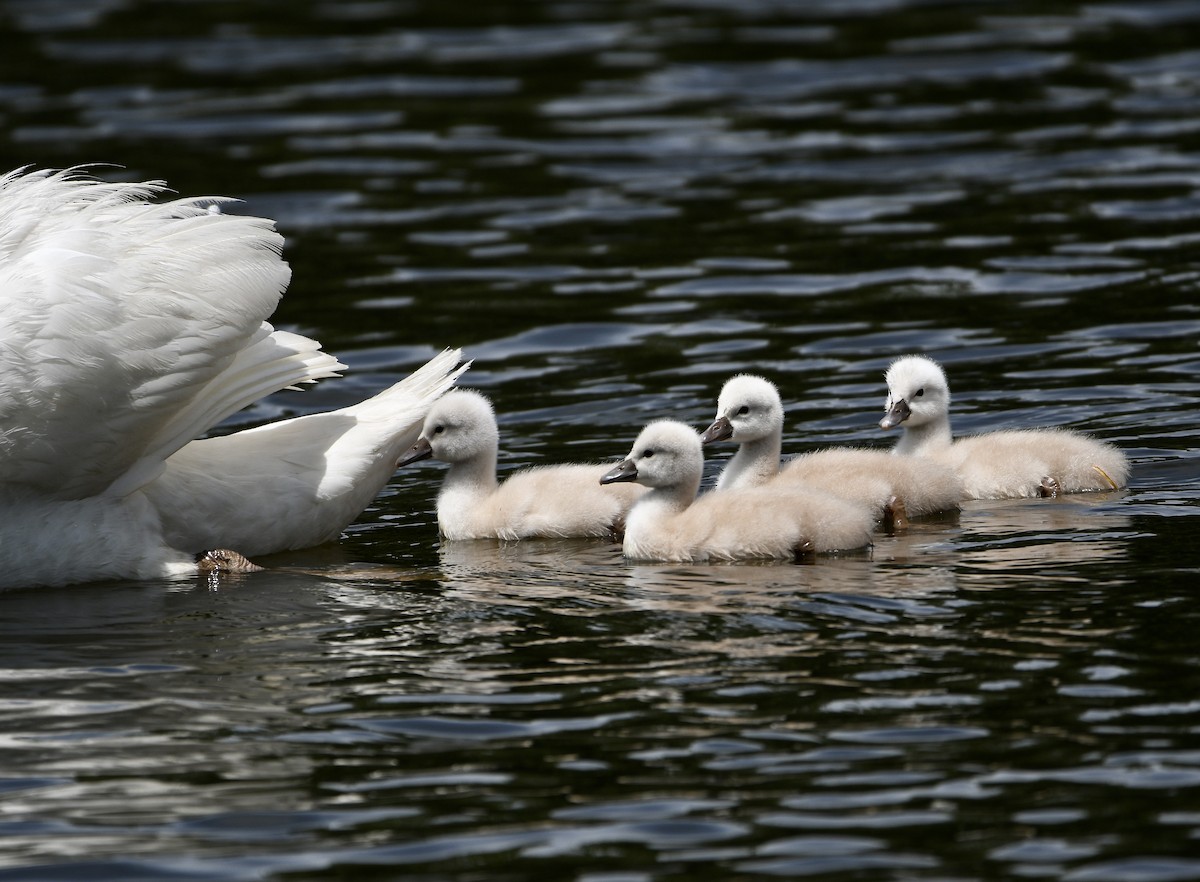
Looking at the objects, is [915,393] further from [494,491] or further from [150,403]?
[150,403]

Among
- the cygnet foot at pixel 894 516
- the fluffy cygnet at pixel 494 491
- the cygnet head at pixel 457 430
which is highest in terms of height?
the cygnet head at pixel 457 430

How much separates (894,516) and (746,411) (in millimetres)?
863

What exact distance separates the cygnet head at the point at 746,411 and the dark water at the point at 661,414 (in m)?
0.82

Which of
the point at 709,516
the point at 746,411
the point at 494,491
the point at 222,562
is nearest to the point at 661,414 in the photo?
the point at 494,491

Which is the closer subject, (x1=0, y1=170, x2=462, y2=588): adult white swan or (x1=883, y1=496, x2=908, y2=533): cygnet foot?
(x1=0, y1=170, x2=462, y2=588): adult white swan

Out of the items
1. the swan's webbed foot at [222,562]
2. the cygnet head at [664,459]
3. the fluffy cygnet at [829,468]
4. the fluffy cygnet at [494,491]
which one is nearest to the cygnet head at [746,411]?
the fluffy cygnet at [829,468]

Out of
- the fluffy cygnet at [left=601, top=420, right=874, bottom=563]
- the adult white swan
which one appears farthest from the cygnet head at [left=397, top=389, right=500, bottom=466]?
the fluffy cygnet at [left=601, top=420, right=874, bottom=563]

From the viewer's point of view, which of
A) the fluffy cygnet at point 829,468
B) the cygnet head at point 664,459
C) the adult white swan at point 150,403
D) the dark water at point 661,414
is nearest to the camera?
the dark water at point 661,414

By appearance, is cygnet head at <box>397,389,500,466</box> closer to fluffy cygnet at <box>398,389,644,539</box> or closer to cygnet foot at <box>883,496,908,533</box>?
fluffy cygnet at <box>398,389,644,539</box>

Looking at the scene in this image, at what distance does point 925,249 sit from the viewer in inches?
644

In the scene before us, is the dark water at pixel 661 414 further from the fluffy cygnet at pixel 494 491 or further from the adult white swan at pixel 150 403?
the adult white swan at pixel 150 403

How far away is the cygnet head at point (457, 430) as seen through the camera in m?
10.5

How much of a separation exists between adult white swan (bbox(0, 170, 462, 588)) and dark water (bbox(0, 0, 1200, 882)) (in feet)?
0.99

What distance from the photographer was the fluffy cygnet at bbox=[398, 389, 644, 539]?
10.3 metres
